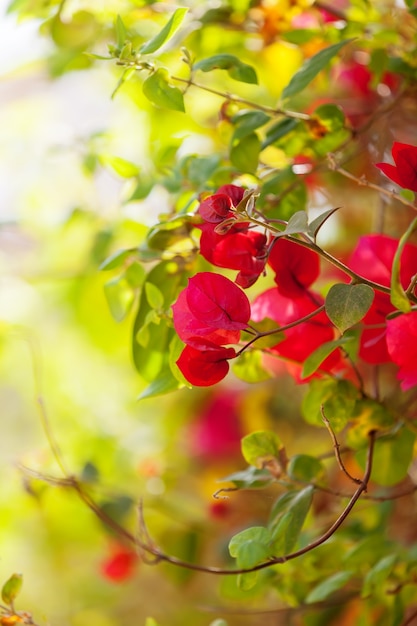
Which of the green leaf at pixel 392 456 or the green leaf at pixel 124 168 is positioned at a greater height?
the green leaf at pixel 124 168

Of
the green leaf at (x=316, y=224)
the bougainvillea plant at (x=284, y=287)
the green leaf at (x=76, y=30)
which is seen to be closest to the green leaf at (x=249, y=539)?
the bougainvillea plant at (x=284, y=287)

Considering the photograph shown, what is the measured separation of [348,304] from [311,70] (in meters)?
0.14

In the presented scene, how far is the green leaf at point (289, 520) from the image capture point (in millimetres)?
312

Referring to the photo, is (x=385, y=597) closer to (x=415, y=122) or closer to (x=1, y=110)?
(x=415, y=122)

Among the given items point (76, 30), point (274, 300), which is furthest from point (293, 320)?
point (76, 30)

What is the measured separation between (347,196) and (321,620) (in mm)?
347

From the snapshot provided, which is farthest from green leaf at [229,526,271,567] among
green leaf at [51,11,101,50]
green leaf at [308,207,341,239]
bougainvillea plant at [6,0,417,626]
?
green leaf at [51,11,101,50]

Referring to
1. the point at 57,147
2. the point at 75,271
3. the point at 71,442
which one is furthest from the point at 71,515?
the point at 57,147

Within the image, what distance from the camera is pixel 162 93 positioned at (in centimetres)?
32

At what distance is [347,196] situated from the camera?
66 centimetres

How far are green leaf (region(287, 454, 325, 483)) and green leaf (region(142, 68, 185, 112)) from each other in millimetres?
166

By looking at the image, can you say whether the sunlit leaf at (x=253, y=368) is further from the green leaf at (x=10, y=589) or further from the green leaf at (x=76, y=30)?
the green leaf at (x=76, y=30)

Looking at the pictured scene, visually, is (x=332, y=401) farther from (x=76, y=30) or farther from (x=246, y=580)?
(x=76, y=30)

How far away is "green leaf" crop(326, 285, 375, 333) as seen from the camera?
9.9 inches
